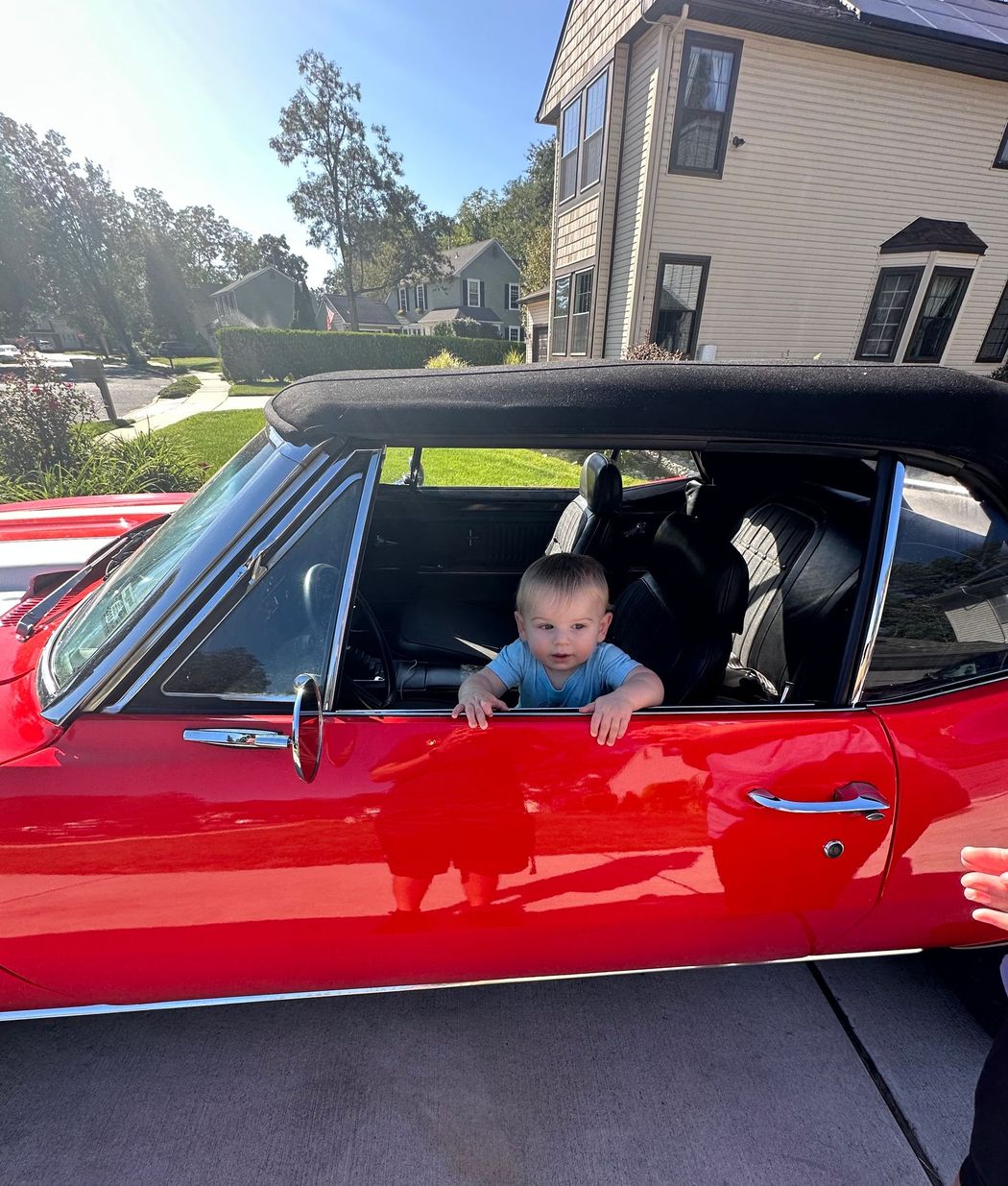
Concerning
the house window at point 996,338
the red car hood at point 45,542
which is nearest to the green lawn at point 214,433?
the red car hood at point 45,542

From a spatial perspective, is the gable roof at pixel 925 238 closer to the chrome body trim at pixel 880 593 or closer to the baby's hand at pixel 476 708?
the chrome body trim at pixel 880 593

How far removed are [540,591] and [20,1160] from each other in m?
1.83

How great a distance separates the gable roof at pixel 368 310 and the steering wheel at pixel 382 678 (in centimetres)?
4599

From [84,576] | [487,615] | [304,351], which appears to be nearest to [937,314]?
[487,615]

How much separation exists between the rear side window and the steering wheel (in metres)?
1.17

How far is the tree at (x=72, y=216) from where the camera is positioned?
43.1 metres

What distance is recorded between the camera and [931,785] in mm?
1293

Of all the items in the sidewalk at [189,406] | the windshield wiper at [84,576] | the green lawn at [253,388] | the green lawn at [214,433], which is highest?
the windshield wiper at [84,576]

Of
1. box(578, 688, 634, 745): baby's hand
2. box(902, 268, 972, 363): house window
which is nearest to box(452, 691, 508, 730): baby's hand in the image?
box(578, 688, 634, 745): baby's hand

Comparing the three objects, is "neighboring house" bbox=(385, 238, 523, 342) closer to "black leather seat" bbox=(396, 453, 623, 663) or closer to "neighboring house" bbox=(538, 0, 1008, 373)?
"neighboring house" bbox=(538, 0, 1008, 373)

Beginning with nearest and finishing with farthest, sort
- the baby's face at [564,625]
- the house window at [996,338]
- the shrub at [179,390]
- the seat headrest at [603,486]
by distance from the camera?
the baby's face at [564,625]
the seat headrest at [603,486]
the house window at [996,338]
the shrub at [179,390]

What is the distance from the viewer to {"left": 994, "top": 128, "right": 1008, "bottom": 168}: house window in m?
10.5

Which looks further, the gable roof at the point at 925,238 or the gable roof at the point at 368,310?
the gable roof at the point at 368,310

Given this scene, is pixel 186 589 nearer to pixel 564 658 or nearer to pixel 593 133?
pixel 564 658
